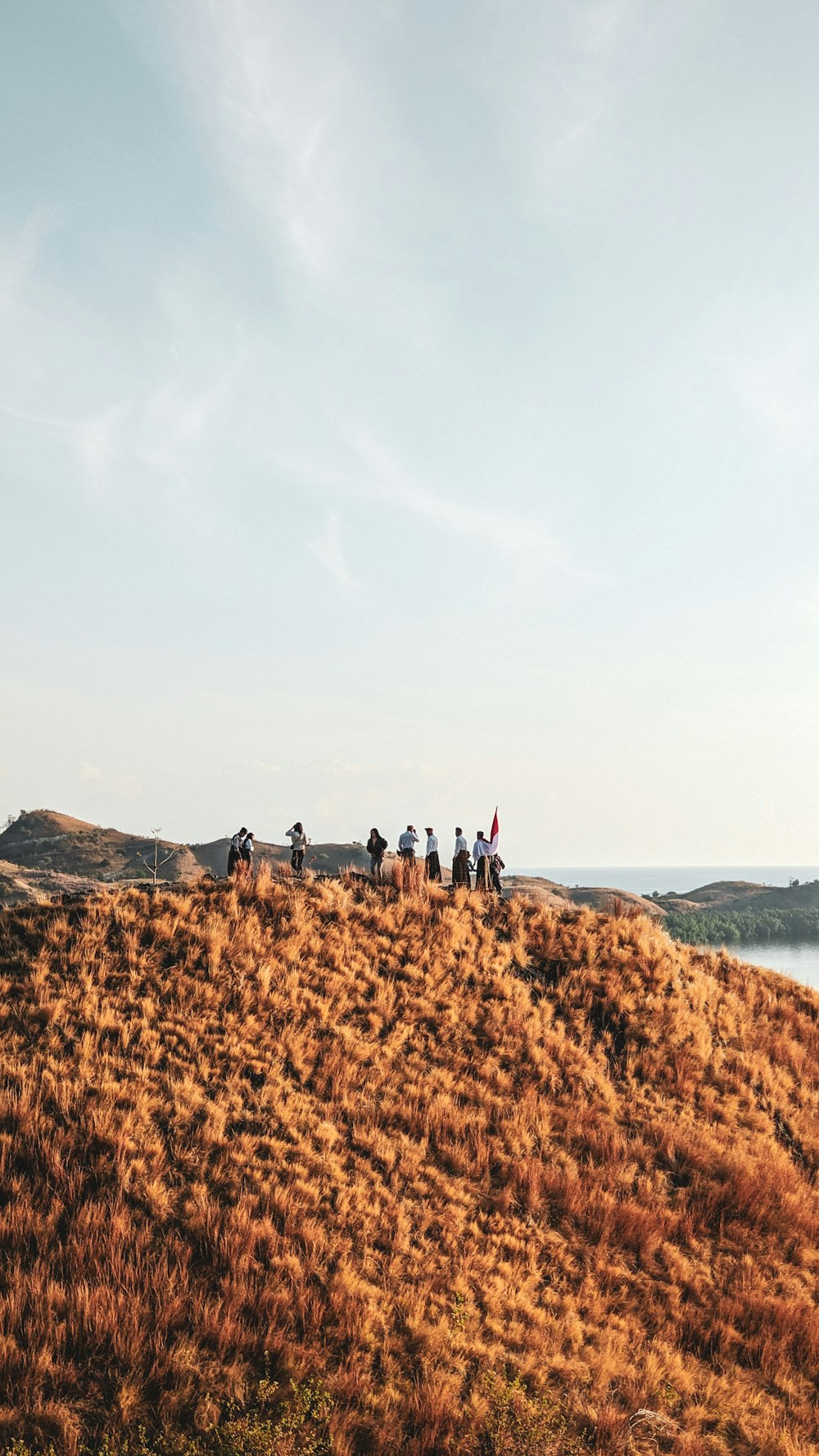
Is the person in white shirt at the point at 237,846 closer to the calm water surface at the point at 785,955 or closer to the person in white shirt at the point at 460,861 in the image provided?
the person in white shirt at the point at 460,861

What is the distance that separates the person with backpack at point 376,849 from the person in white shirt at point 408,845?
60 centimetres

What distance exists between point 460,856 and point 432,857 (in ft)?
3.89

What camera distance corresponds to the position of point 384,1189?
34.4 ft

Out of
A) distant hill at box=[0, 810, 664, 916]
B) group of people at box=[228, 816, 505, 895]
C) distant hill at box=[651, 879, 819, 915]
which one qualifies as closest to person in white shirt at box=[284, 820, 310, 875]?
group of people at box=[228, 816, 505, 895]

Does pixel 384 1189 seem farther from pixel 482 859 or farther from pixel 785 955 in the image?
pixel 785 955

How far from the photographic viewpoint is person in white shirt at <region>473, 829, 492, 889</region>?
74.2ft

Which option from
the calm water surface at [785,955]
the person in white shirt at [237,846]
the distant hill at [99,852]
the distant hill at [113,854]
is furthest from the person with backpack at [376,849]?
the calm water surface at [785,955]

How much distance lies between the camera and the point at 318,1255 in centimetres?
895

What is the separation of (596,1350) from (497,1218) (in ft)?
7.32

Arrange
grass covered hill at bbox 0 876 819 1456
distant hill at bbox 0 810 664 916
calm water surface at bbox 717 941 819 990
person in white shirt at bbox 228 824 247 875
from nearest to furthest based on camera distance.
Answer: grass covered hill at bbox 0 876 819 1456, person in white shirt at bbox 228 824 247 875, distant hill at bbox 0 810 664 916, calm water surface at bbox 717 941 819 990

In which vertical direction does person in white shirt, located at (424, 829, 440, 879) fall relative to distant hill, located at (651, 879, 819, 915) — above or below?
above

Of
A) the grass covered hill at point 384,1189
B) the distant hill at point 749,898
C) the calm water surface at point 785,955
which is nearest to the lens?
the grass covered hill at point 384,1189

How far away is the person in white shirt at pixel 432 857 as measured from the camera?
23.0m

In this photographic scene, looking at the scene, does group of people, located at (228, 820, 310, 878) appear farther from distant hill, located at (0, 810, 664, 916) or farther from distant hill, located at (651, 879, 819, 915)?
distant hill, located at (651, 879, 819, 915)
